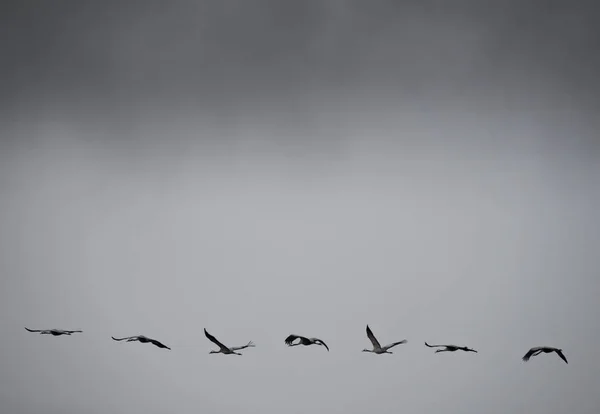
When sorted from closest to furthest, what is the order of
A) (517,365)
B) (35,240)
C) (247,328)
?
(517,365) → (247,328) → (35,240)

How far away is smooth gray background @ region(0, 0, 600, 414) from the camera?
1.97 meters

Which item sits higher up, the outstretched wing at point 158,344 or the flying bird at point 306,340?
the flying bird at point 306,340

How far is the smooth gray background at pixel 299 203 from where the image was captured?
1968 millimetres

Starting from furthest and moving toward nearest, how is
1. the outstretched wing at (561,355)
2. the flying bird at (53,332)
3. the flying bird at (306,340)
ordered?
1. the flying bird at (53,332)
2. the flying bird at (306,340)
3. the outstretched wing at (561,355)

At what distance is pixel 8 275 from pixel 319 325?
4.18ft

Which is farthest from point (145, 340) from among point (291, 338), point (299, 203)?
point (299, 203)

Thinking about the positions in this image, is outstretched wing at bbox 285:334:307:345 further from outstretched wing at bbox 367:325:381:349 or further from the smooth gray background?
outstretched wing at bbox 367:325:381:349

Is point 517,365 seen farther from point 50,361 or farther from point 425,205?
point 50,361

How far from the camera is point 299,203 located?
209 centimetres

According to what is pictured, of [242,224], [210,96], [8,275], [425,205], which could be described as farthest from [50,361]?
[425,205]

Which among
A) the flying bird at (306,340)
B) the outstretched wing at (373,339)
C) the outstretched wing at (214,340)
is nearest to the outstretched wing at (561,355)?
the outstretched wing at (373,339)

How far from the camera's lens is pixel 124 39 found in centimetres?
221

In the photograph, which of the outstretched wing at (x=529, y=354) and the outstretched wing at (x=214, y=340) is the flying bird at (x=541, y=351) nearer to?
the outstretched wing at (x=529, y=354)

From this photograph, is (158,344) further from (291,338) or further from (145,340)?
(291,338)
